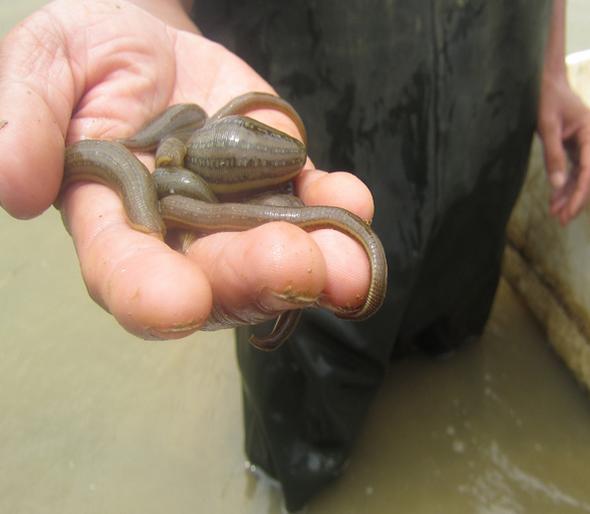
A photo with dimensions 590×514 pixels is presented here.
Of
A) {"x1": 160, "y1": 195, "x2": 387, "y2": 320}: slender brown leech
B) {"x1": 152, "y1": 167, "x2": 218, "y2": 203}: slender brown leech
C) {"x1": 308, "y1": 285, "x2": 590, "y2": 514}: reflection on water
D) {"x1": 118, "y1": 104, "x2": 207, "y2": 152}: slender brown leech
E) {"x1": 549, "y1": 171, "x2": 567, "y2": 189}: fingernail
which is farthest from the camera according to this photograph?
{"x1": 549, "y1": 171, "x2": 567, "y2": 189}: fingernail

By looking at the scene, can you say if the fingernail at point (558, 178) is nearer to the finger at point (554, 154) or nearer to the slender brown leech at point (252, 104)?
the finger at point (554, 154)

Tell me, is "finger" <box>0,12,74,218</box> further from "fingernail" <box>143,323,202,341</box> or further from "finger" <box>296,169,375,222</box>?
"finger" <box>296,169,375,222</box>

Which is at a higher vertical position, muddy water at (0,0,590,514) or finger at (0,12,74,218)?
finger at (0,12,74,218)

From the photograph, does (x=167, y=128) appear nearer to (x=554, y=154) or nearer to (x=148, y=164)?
(x=148, y=164)

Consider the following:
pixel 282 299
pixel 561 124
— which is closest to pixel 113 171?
pixel 282 299

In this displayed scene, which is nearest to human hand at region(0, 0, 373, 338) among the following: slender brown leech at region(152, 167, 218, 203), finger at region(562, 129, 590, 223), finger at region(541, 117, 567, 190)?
slender brown leech at region(152, 167, 218, 203)

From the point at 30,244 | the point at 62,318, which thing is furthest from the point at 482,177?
the point at 30,244
